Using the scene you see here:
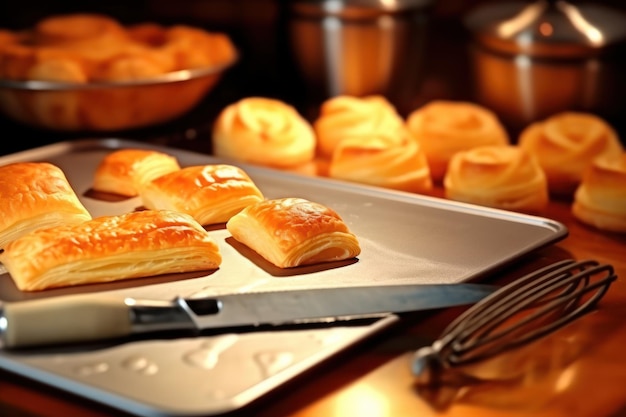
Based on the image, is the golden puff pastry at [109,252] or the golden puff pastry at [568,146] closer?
the golden puff pastry at [109,252]

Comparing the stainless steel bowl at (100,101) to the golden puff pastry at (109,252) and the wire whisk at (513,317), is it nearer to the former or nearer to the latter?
the golden puff pastry at (109,252)

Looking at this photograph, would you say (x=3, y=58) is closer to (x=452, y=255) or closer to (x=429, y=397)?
(x=452, y=255)

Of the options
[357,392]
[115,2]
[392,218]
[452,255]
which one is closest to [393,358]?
[357,392]

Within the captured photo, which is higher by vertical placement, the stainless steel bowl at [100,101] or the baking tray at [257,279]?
the stainless steel bowl at [100,101]

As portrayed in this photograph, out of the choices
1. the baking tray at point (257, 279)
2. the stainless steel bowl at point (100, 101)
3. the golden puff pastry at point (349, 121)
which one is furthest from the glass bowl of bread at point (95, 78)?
the golden puff pastry at point (349, 121)

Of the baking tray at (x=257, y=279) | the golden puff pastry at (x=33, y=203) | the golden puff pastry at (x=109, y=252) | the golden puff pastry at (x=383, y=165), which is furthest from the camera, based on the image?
the golden puff pastry at (x=383, y=165)

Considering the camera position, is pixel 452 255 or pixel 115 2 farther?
pixel 115 2
